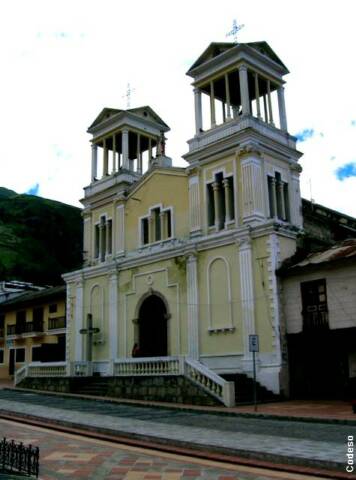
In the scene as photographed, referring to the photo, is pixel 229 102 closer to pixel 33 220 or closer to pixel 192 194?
pixel 192 194

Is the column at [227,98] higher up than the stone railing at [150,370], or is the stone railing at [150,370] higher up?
the column at [227,98]

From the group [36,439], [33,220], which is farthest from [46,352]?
[33,220]

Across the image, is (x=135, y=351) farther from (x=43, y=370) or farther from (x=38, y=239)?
(x=38, y=239)

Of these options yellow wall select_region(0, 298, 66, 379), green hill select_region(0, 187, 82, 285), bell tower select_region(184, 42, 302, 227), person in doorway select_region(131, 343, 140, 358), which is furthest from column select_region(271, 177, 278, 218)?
green hill select_region(0, 187, 82, 285)

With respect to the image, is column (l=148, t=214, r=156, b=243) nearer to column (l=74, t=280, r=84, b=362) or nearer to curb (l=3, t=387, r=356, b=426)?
column (l=74, t=280, r=84, b=362)

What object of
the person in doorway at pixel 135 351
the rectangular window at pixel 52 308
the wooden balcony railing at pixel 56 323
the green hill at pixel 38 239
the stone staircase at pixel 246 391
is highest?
the green hill at pixel 38 239

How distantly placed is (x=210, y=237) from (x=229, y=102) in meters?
7.33

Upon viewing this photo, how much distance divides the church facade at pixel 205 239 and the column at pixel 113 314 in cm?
7

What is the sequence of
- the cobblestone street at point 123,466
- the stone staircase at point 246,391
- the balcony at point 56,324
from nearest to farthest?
1. the cobblestone street at point 123,466
2. the stone staircase at point 246,391
3. the balcony at point 56,324

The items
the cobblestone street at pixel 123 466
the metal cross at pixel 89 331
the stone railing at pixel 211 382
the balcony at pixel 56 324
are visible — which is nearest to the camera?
the cobblestone street at pixel 123 466

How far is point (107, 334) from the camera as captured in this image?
99.8 ft

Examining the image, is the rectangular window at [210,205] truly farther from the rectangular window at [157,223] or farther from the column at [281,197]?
the rectangular window at [157,223]

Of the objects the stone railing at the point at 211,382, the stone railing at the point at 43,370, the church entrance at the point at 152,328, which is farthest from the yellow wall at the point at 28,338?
the stone railing at the point at 211,382

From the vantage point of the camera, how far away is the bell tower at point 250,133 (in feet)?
84.1
